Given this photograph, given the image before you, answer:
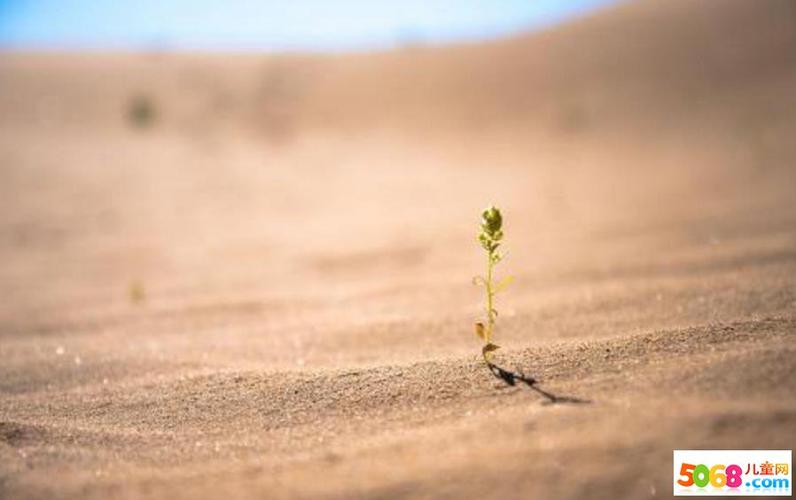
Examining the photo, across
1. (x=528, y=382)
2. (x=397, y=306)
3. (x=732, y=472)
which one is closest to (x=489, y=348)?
(x=528, y=382)

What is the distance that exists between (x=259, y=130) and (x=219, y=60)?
9.63 meters

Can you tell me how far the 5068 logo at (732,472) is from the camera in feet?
5.99

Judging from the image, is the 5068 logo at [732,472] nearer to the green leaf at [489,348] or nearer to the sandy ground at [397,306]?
the sandy ground at [397,306]

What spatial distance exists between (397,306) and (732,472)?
2.89 meters

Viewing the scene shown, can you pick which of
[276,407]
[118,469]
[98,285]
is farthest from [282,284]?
[118,469]

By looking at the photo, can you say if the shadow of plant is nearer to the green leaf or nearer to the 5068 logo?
the green leaf

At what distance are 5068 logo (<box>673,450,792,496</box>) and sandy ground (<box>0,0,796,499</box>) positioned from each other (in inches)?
1.7

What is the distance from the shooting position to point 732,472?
1.89m

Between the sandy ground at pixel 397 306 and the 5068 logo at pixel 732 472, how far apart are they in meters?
0.04

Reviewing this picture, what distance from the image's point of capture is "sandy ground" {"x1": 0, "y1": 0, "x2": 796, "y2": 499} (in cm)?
210

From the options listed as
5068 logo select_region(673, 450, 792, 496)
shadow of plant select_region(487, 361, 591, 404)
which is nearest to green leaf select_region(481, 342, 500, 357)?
shadow of plant select_region(487, 361, 591, 404)

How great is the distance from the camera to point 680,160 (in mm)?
13070

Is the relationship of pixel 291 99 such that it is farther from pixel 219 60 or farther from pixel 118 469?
pixel 118 469

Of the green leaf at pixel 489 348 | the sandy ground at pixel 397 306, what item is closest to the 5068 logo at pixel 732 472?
the sandy ground at pixel 397 306
